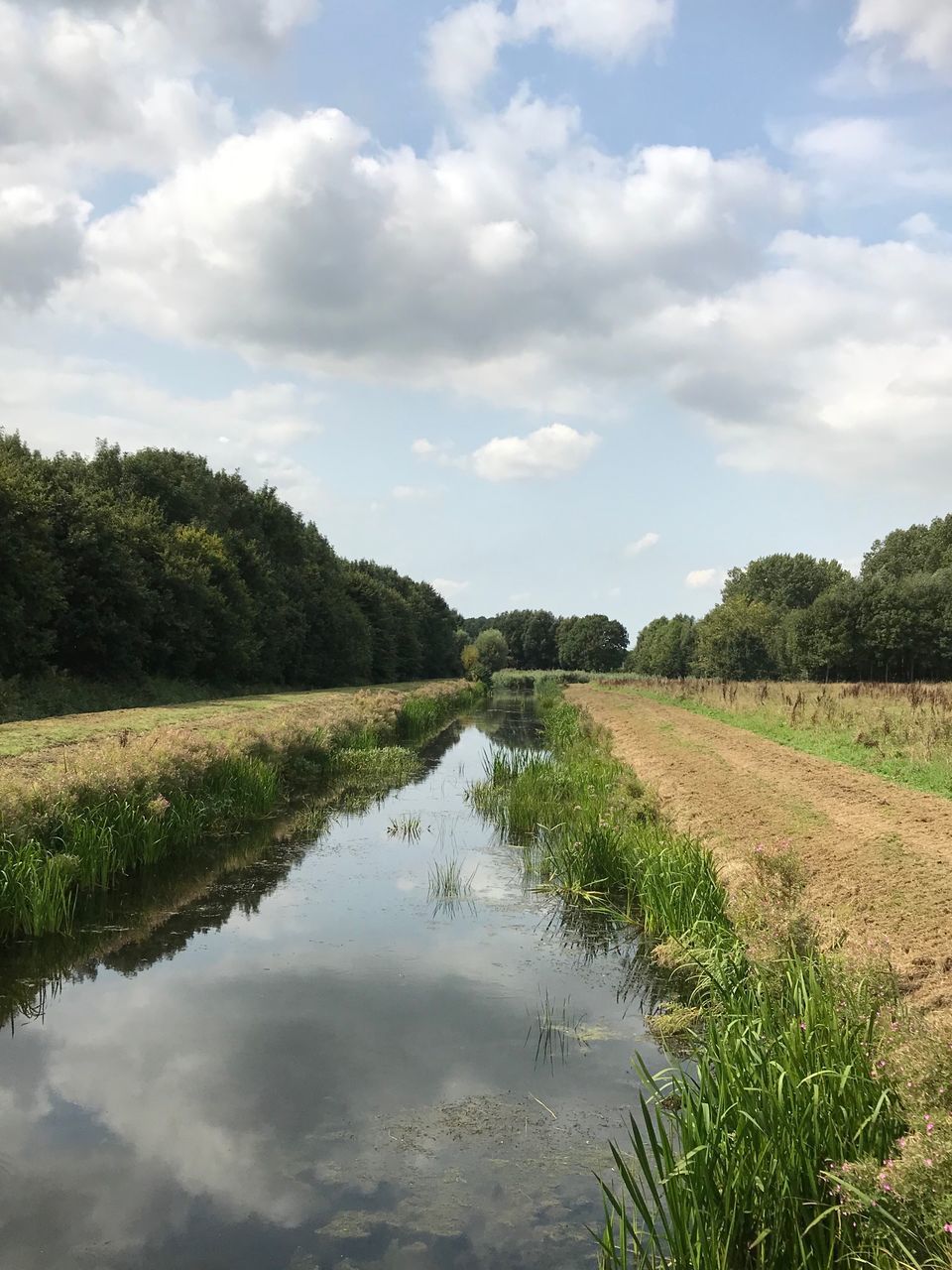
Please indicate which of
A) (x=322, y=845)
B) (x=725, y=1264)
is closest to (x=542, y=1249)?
(x=725, y=1264)

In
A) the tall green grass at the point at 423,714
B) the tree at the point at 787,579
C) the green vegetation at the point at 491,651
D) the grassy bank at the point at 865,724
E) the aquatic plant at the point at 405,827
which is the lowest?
the aquatic plant at the point at 405,827

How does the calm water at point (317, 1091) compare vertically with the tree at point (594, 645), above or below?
below

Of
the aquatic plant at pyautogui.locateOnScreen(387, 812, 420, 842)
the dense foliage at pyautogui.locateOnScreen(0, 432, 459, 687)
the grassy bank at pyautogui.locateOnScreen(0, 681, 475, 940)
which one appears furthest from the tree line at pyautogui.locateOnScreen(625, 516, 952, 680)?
the aquatic plant at pyautogui.locateOnScreen(387, 812, 420, 842)

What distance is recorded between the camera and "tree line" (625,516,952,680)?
200ft

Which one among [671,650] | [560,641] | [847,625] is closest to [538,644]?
[560,641]

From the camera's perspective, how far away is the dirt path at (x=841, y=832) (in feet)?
22.1

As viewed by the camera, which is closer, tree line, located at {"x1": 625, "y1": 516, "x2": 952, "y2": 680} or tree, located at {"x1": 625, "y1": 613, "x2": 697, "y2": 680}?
tree line, located at {"x1": 625, "y1": 516, "x2": 952, "y2": 680}

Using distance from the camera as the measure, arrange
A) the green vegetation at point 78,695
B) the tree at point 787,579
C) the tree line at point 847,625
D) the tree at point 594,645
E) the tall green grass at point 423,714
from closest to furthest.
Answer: the green vegetation at point 78,695 → the tall green grass at point 423,714 → the tree line at point 847,625 → the tree at point 787,579 → the tree at point 594,645

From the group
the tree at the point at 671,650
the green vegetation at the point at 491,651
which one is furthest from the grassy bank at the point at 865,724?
the green vegetation at the point at 491,651

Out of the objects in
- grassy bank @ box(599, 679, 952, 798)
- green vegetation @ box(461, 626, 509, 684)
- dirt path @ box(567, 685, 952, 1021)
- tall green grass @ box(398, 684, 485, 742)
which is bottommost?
tall green grass @ box(398, 684, 485, 742)

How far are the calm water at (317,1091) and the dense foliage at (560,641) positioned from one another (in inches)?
4403

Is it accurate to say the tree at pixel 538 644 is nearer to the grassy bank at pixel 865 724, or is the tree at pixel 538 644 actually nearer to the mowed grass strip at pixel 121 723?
the grassy bank at pixel 865 724

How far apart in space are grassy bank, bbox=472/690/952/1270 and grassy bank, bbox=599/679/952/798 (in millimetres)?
8726

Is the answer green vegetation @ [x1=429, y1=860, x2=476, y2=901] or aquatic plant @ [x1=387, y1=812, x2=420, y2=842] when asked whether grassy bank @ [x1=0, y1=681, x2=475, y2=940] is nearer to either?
aquatic plant @ [x1=387, y1=812, x2=420, y2=842]
